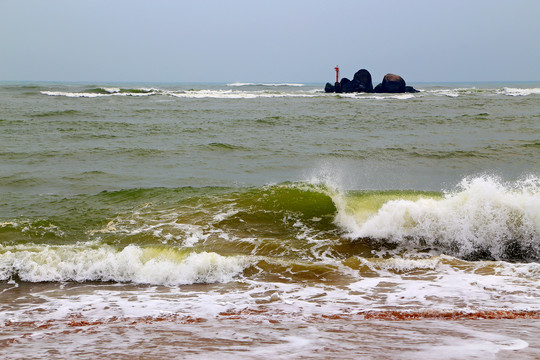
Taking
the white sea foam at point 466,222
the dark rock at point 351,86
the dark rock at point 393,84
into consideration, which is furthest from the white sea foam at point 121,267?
the dark rock at point 393,84

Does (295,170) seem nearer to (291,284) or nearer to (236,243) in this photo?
(236,243)

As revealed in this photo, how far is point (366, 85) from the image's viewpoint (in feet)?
197

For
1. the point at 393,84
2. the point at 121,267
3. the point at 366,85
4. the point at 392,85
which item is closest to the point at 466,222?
the point at 121,267

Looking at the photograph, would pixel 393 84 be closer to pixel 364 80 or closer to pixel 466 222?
pixel 364 80

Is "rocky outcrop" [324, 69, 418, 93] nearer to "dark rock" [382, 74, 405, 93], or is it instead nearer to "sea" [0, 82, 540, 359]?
"dark rock" [382, 74, 405, 93]

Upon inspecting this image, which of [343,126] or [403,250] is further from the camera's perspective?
[343,126]

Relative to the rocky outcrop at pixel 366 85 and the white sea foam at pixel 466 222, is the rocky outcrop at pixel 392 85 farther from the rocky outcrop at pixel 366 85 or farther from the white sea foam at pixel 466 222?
the white sea foam at pixel 466 222

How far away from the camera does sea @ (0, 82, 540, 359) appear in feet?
13.6

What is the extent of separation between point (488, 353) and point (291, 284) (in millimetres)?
2862

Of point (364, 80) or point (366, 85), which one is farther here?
point (364, 80)

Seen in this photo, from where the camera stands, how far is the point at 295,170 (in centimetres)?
1412

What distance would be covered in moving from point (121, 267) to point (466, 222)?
5192 millimetres

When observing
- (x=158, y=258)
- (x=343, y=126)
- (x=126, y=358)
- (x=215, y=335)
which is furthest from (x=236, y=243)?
(x=343, y=126)

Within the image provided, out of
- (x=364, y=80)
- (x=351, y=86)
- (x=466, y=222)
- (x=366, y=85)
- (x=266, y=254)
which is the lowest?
(x=266, y=254)
